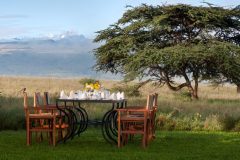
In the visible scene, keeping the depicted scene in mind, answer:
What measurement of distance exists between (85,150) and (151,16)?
20020mm

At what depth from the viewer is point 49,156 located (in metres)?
11.6

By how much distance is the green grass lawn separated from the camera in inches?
463

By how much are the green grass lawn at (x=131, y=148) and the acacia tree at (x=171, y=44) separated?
13.9m

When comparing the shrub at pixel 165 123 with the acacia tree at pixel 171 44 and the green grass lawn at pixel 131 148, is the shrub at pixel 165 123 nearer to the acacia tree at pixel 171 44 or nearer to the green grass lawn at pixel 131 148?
the green grass lawn at pixel 131 148

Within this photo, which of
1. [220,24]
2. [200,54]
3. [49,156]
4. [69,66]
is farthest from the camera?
[69,66]

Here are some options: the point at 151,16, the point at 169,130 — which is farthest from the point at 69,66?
the point at 169,130

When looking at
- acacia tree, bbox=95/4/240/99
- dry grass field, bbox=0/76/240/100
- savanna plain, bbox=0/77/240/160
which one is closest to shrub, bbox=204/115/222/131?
savanna plain, bbox=0/77/240/160

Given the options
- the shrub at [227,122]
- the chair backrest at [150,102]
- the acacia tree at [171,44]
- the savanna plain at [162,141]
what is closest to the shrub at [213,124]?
the savanna plain at [162,141]

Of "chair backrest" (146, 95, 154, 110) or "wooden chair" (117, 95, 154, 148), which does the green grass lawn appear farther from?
"chair backrest" (146, 95, 154, 110)

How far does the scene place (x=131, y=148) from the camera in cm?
1327

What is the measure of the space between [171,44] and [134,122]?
18743 millimetres

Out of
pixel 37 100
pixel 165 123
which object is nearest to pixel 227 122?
pixel 165 123

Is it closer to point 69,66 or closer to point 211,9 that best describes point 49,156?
point 211,9

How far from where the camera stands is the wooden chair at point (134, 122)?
13078mm
